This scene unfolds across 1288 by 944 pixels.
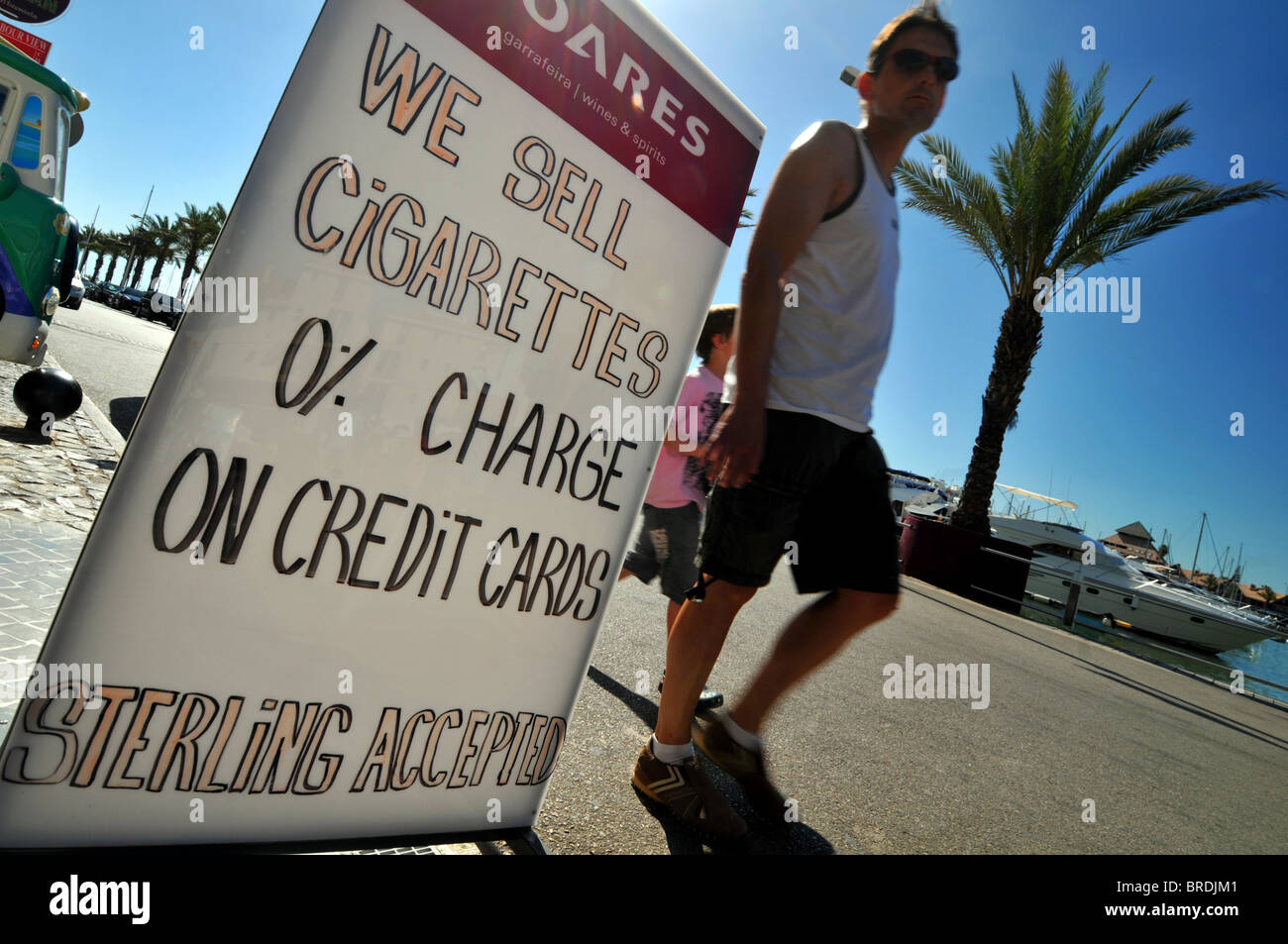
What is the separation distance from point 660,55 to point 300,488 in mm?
1119

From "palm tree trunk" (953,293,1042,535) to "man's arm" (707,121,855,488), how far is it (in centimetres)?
1128

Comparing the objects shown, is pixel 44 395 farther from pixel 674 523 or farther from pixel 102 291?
pixel 102 291

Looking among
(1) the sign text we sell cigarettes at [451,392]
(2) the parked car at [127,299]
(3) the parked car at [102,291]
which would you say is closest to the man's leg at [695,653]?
(1) the sign text we sell cigarettes at [451,392]

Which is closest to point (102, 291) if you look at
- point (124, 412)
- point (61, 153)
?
point (124, 412)

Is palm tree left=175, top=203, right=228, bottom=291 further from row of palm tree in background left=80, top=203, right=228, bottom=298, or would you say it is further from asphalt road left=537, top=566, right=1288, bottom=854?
asphalt road left=537, top=566, right=1288, bottom=854

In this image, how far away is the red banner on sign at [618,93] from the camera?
131 cm

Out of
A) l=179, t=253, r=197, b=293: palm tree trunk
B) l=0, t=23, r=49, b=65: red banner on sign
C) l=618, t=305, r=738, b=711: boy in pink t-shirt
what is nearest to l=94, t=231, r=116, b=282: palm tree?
l=179, t=253, r=197, b=293: palm tree trunk

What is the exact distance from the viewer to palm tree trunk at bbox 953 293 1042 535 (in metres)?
12.2

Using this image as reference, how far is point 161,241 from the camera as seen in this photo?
210 feet

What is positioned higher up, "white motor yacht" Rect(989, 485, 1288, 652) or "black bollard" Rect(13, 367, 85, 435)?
"white motor yacht" Rect(989, 485, 1288, 652)

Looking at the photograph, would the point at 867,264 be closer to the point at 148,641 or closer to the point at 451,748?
the point at 451,748

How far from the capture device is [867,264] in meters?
2.04

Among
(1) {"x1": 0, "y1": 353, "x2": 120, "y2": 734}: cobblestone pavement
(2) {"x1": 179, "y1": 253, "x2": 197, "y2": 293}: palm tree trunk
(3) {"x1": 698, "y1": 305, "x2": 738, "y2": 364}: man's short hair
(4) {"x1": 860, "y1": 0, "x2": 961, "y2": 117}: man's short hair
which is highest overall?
(2) {"x1": 179, "y1": 253, "x2": 197, "y2": 293}: palm tree trunk
